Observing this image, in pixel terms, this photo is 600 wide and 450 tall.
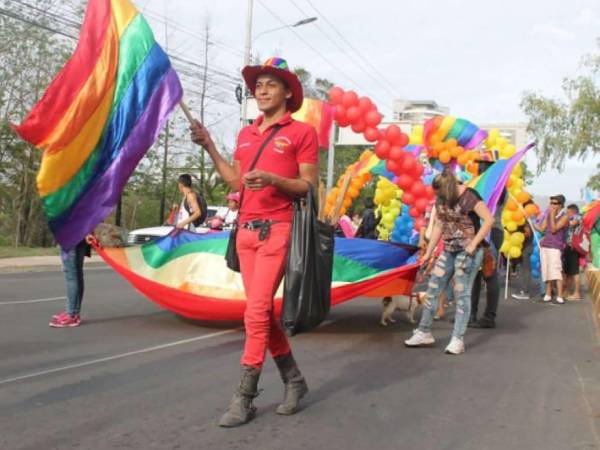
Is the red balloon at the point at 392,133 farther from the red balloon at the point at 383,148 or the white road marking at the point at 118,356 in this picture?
the white road marking at the point at 118,356

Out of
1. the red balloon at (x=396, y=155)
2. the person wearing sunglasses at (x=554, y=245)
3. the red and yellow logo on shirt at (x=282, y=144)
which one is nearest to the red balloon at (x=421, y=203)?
the red balloon at (x=396, y=155)

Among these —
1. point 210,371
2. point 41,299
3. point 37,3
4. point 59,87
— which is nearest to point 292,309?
point 210,371

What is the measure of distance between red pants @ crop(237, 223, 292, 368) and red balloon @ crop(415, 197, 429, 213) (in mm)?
7467

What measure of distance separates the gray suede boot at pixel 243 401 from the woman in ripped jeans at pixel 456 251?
299cm

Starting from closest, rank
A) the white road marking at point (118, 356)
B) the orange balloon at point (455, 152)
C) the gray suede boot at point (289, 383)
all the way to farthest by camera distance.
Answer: the gray suede boot at point (289, 383) → the white road marking at point (118, 356) → the orange balloon at point (455, 152)

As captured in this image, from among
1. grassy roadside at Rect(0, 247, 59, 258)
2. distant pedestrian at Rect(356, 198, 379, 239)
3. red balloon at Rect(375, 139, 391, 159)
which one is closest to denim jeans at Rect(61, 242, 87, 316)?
red balloon at Rect(375, 139, 391, 159)

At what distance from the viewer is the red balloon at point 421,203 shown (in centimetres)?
1119

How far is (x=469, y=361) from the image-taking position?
6160 millimetres

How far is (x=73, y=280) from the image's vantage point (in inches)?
277

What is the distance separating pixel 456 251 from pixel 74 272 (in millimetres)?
3867

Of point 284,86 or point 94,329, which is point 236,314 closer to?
point 94,329

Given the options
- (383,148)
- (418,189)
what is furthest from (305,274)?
(418,189)

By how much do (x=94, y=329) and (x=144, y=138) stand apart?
A: 239 cm

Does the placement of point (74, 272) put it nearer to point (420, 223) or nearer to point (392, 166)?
point (392, 166)
